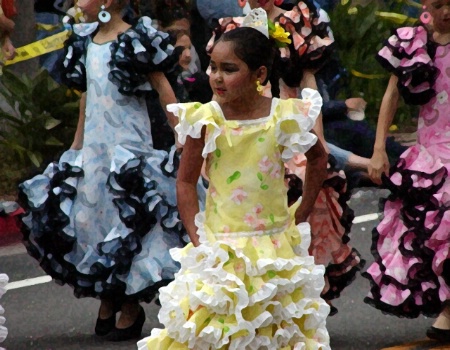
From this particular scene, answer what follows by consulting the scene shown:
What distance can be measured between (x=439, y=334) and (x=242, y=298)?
93.4 inches

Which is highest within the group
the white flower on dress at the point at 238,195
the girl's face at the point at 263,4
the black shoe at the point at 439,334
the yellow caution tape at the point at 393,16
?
the white flower on dress at the point at 238,195

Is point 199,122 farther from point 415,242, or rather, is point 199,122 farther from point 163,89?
point 163,89

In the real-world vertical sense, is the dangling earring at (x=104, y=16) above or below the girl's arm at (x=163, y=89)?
above

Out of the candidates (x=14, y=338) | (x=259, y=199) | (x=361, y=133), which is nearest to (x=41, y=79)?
(x=361, y=133)

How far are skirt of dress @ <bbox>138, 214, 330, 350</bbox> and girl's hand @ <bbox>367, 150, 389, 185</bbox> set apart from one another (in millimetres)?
1780

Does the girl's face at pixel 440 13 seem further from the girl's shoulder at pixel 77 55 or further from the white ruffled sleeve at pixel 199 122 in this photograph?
the girl's shoulder at pixel 77 55

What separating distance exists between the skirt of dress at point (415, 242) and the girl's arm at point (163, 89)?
50.0 inches

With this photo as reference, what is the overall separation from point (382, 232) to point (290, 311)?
2037 mm

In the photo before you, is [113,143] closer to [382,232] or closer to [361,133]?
[382,232]

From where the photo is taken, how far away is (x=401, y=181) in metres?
8.52

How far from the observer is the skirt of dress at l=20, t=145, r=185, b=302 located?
895cm

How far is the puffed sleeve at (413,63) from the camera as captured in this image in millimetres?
8391

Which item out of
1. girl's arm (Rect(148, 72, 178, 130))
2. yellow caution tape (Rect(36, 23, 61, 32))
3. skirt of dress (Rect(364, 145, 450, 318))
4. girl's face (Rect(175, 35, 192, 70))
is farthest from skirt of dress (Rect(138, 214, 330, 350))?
yellow caution tape (Rect(36, 23, 61, 32))

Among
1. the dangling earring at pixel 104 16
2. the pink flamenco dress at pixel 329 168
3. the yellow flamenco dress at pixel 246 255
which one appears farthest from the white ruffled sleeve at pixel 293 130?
the dangling earring at pixel 104 16
